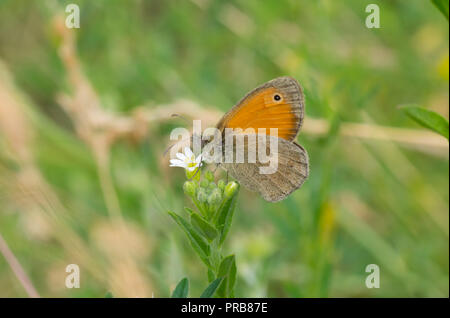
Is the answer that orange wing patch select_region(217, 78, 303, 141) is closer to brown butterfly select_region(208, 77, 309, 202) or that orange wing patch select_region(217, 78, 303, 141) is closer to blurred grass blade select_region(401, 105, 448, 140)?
brown butterfly select_region(208, 77, 309, 202)

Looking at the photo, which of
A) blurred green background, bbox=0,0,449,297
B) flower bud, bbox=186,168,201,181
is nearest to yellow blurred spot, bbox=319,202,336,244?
blurred green background, bbox=0,0,449,297

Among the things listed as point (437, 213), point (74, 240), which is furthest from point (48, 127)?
point (437, 213)

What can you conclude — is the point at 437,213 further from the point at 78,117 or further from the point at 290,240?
the point at 78,117

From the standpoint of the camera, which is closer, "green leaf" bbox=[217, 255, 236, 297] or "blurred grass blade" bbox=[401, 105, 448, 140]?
"green leaf" bbox=[217, 255, 236, 297]

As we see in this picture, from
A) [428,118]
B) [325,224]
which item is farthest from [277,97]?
[325,224]

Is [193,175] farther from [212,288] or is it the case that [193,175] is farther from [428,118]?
[428,118]
